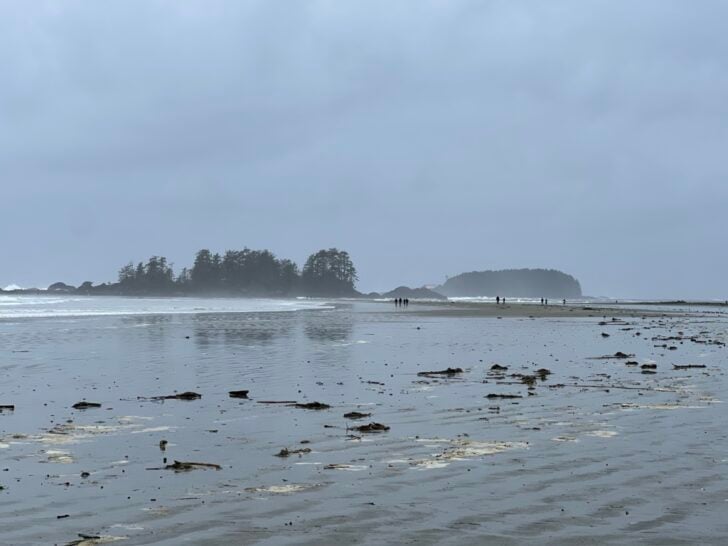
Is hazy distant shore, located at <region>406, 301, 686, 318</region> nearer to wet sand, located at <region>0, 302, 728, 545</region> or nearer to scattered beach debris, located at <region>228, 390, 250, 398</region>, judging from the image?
wet sand, located at <region>0, 302, 728, 545</region>

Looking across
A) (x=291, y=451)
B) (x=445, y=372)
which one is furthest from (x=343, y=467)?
(x=445, y=372)

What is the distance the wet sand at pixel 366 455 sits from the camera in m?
8.55

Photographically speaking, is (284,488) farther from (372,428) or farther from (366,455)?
(372,428)

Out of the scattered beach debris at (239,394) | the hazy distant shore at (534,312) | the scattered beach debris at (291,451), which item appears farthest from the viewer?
the hazy distant shore at (534,312)

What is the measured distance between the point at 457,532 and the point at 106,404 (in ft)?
40.5

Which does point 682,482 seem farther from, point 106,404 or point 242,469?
point 106,404

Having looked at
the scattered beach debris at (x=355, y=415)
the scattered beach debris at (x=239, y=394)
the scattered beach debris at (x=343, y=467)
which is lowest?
the scattered beach debris at (x=343, y=467)

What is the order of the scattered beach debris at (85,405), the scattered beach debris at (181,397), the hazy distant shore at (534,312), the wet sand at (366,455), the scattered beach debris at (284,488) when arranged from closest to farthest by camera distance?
the wet sand at (366,455) < the scattered beach debris at (284,488) < the scattered beach debris at (85,405) < the scattered beach debris at (181,397) < the hazy distant shore at (534,312)

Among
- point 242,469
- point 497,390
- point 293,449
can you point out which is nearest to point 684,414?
point 497,390

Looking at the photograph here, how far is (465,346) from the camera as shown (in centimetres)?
3809

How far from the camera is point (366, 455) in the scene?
12430 millimetres

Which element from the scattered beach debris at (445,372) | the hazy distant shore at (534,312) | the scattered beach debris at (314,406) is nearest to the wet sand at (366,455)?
the scattered beach debris at (445,372)

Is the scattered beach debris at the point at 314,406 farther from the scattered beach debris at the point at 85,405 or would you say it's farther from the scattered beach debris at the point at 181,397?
the scattered beach debris at the point at 85,405

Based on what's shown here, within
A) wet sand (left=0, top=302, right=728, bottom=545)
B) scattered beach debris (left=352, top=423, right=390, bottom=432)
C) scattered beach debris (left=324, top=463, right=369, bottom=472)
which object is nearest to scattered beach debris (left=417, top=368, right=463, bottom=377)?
wet sand (left=0, top=302, right=728, bottom=545)
